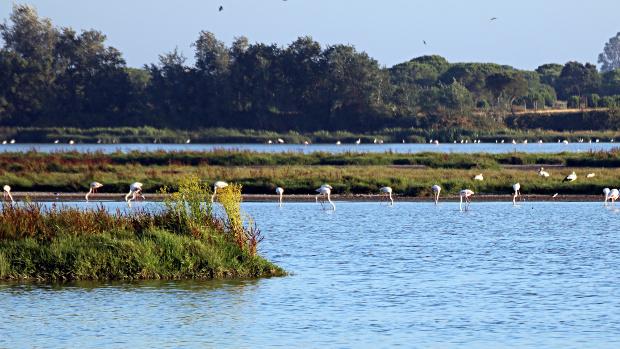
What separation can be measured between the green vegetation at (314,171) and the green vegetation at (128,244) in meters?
23.6

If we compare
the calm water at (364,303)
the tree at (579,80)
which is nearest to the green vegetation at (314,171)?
the calm water at (364,303)

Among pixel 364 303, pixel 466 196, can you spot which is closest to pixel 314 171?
pixel 466 196

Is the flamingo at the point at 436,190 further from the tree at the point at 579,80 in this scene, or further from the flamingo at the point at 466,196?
the tree at the point at 579,80

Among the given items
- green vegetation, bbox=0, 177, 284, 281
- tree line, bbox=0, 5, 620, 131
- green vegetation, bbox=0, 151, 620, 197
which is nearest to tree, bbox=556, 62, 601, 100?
tree line, bbox=0, 5, 620, 131

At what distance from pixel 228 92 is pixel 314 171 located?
3422 inches

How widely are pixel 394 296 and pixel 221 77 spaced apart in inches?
4866

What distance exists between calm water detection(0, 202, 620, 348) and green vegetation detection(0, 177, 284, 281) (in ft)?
1.14

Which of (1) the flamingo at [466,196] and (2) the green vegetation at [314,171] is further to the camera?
(2) the green vegetation at [314,171]

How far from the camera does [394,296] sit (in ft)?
81.1

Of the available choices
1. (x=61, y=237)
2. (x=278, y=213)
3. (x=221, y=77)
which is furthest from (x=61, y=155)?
(x=221, y=77)

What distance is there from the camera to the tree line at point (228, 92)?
14162cm

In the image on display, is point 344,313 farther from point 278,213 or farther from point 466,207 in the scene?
point 466,207

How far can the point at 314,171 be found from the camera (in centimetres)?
5719

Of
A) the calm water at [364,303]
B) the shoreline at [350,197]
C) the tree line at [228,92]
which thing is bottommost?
the calm water at [364,303]
